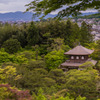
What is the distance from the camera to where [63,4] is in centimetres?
205

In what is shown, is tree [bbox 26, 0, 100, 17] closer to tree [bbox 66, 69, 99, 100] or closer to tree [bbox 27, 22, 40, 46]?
tree [bbox 66, 69, 99, 100]

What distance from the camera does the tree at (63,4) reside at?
2021 mm

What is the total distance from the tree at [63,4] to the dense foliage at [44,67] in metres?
0.79

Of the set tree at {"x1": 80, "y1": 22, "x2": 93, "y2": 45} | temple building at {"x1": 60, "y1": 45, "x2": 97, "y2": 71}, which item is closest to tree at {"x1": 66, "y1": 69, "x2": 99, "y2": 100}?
temple building at {"x1": 60, "y1": 45, "x2": 97, "y2": 71}

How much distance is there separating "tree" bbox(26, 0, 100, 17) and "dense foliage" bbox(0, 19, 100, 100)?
786 millimetres

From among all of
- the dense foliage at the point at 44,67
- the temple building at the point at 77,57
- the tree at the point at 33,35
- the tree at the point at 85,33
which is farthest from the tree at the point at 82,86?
the tree at the point at 85,33

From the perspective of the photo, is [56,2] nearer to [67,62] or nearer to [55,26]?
[67,62]

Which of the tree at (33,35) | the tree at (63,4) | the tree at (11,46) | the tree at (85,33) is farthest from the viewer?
the tree at (85,33)

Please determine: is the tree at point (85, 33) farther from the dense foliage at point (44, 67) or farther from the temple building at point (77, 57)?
the temple building at point (77, 57)

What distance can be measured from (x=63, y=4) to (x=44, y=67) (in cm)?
1257

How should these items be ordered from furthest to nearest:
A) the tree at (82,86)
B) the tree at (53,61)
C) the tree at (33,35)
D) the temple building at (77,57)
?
Answer: the tree at (33,35) < the temple building at (77,57) < the tree at (53,61) < the tree at (82,86)

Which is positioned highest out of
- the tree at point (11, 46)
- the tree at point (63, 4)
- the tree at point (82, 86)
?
the tree at point (63, 4)

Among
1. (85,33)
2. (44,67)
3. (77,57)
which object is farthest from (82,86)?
(85,33)

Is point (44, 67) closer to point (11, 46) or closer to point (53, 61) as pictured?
point (53, 61)
